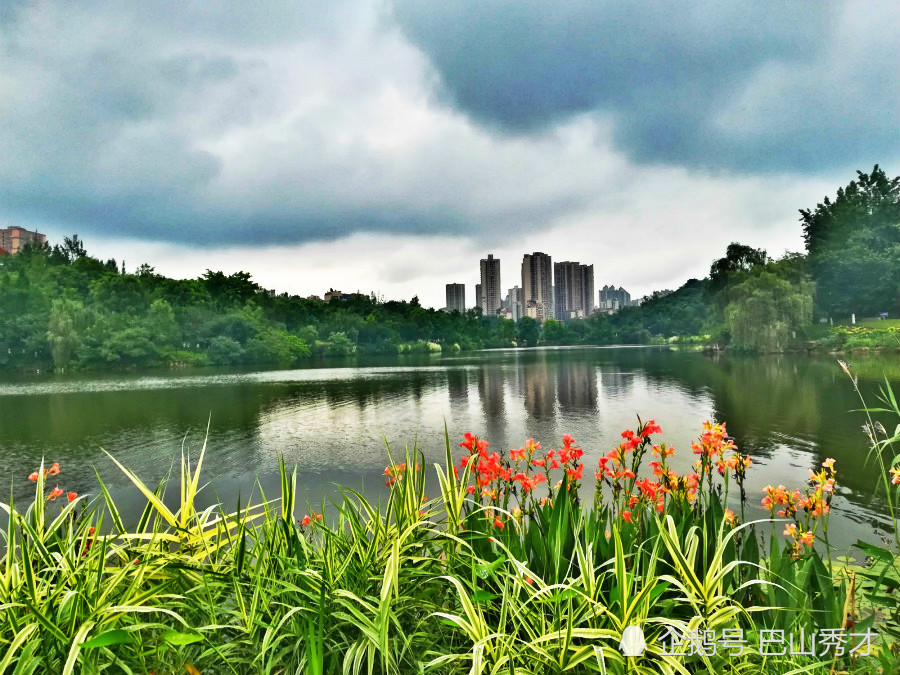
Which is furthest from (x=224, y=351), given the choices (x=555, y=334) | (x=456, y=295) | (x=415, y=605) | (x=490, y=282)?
(x=490, y=282)

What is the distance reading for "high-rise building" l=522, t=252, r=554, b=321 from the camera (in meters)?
180

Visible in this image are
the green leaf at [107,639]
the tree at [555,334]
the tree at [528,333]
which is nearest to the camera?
the green leaf at [107,639]

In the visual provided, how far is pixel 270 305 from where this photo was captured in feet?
232

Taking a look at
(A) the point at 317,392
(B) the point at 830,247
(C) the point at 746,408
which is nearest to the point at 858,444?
(C) the point at 746,408

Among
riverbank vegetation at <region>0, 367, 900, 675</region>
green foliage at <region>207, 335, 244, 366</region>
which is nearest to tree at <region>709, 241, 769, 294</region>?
green foliage at <region>207, 335, 244, 366</region>

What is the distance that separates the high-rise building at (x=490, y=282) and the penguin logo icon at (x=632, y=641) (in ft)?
589

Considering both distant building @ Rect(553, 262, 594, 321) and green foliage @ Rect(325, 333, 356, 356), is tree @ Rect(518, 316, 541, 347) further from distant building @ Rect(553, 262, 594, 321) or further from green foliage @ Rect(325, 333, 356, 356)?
distant building @ Rect(553, 262, 594, 321)

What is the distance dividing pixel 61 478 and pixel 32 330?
141ft

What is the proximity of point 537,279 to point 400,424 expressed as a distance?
6821 inches

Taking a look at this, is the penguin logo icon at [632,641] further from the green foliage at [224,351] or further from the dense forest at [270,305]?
the green foliage at [224,351]

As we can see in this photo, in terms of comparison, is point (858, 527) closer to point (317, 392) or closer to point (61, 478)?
point (61, 478)

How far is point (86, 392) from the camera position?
71.8 ft

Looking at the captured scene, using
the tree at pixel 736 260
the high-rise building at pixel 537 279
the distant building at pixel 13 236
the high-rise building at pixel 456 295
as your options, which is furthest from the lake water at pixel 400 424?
the high-rise building at pixel 537 279

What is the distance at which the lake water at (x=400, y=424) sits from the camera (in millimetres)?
7875
